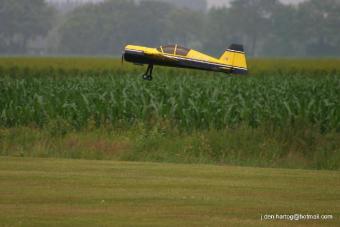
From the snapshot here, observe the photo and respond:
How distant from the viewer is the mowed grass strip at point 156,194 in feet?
41.2

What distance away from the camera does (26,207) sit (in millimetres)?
13289

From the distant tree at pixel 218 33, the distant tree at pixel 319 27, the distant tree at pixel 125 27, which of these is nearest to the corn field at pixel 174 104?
the distant tree at pixel 319 27

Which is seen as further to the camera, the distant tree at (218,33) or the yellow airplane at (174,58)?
the distant tree at (218,33)

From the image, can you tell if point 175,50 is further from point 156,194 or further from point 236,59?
point 156,194

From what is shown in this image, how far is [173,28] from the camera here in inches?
2958

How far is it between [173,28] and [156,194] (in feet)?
200

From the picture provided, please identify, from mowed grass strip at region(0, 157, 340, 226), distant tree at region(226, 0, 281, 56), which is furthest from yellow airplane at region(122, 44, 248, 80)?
distant tree at region(226, 0, 281, 56)

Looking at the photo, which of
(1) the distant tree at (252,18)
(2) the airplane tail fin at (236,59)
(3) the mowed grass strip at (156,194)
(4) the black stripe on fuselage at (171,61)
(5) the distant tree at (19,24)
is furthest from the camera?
(5) the distant tree at (19,24)

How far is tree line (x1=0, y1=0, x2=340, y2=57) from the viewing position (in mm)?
63438

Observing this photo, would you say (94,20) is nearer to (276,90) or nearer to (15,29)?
(15,29)

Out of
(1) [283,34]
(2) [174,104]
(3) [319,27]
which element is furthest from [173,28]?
(2) [174,104]

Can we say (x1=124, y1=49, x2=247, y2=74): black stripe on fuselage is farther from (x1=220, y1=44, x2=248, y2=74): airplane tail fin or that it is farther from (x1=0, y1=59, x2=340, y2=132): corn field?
(x1=0, y1=59, x2=340, y2=132): corn field

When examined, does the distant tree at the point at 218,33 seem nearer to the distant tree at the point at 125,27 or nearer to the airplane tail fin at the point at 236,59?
the distant tree at the point at 125,27

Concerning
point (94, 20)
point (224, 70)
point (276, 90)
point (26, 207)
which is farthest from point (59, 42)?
point (26, 207)
